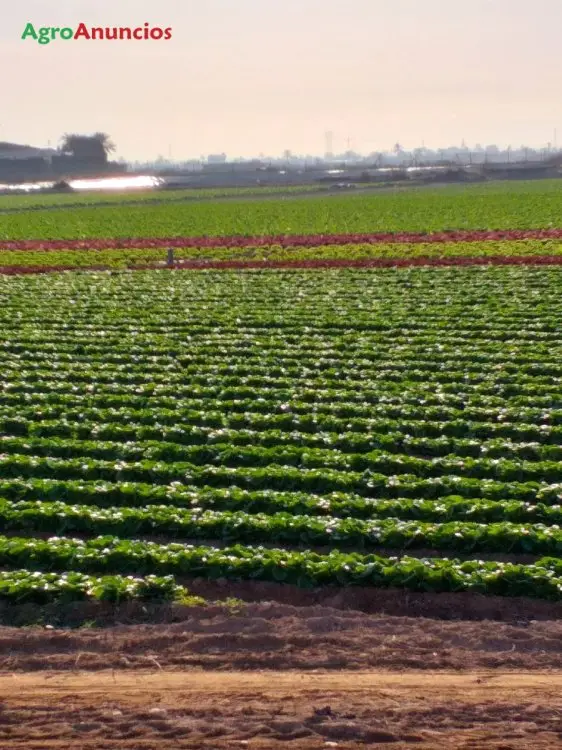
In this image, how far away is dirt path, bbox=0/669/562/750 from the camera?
20.3ft

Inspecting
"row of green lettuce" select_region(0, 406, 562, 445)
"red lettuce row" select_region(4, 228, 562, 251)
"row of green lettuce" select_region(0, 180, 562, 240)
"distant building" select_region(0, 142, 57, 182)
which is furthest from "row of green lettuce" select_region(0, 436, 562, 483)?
"distant building" select_region(0, 142, 57, 182)

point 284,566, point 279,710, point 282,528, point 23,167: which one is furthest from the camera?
point 23,167

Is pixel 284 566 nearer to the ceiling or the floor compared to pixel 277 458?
nearer to the floor

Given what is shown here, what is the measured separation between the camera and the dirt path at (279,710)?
6.18 metres

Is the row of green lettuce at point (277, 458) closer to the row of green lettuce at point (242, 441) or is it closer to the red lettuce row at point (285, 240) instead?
Answer: the row of green lettuce at point (242, 441)

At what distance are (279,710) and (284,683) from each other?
48cm

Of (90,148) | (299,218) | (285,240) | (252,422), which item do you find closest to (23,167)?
(90,148)

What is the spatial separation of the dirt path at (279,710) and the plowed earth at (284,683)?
12mm

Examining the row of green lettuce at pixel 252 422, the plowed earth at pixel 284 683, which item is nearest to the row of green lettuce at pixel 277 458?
the row of green lettuce at pixel 252 422

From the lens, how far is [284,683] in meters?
7.02

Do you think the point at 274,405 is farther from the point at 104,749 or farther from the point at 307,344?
the point at 104,749

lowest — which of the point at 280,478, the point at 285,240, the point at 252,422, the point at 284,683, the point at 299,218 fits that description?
the point at 284,683

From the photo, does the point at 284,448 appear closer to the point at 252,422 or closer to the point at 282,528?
the point at 252,422

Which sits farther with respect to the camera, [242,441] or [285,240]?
[285,240]
